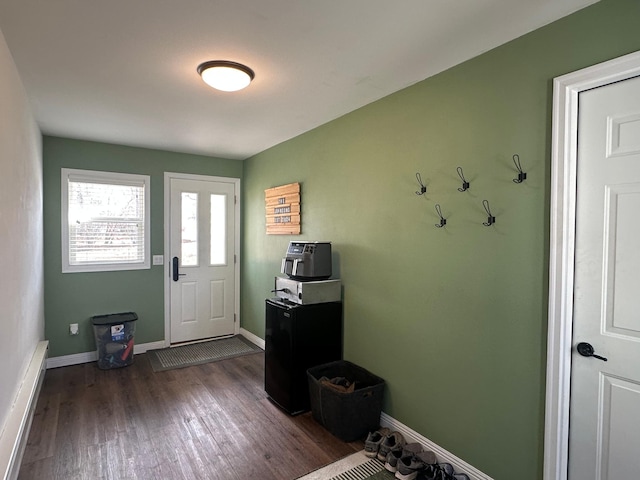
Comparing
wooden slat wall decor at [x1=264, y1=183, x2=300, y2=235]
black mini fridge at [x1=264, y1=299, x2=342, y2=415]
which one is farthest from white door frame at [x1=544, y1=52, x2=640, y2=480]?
wooden slat wall decor at [x1=264, y1=183, x2=300, y2=235]

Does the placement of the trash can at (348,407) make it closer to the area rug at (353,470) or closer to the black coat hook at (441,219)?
the area rug at (353,470)

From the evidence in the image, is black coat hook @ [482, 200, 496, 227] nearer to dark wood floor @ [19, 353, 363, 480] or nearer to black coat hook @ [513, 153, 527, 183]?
black coat hook @ [513, 153, 527, 183]

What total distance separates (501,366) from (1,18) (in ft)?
9.99

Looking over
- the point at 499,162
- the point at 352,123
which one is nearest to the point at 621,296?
the point at 499,162

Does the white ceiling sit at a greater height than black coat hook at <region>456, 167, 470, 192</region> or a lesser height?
greater

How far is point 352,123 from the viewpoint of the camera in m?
2.97

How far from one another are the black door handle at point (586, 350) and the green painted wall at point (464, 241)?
0.15 meters

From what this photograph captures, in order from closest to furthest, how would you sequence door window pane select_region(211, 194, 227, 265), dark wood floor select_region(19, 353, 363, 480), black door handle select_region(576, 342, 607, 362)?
black door handle select_region(576, 342, 607, 362), dark wood floor select_region(19, 353, 363, 480), door window pane select_region(211, 194, 227, 265)

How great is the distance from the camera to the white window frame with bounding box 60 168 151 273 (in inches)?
150

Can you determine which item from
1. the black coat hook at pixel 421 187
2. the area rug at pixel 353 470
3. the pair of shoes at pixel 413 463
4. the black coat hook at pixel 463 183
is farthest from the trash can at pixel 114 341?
the black coat hook at pixel 463 183

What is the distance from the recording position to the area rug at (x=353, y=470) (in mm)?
2154

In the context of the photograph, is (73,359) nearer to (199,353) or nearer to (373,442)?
(199,353)

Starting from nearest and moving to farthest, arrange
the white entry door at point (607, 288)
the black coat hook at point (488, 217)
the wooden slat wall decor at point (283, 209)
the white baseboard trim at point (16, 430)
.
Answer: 1. the white entry door at point (607, 288)
2. the white baseboard trim at point (16, 430)
3. the black coat hook at point (488, 217)
4. the wooden slat wall decor at point (283, 209)

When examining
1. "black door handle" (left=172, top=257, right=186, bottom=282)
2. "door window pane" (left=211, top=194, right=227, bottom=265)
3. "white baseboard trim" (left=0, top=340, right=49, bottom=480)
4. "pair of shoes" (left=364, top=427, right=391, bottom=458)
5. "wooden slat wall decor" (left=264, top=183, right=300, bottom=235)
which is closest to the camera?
"white baseboard trim" (left=0, top=340, right=49, bottom=480)
